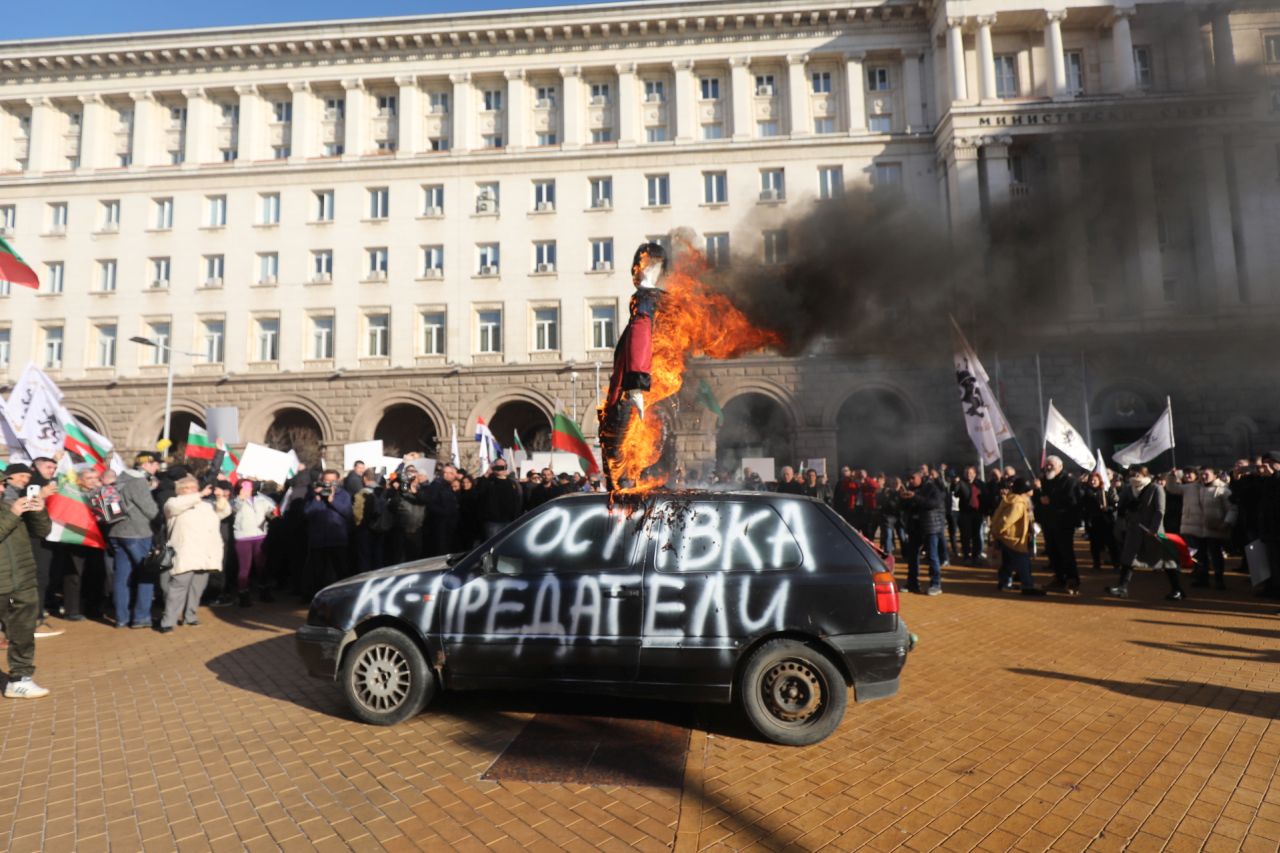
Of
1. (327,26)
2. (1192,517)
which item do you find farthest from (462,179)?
(1192,517)

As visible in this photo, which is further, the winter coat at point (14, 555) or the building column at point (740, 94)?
the building column at point (740, 94)

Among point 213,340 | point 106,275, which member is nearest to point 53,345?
point 106,275

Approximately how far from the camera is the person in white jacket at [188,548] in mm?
8266

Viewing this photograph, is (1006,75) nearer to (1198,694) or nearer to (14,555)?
(1198,694)

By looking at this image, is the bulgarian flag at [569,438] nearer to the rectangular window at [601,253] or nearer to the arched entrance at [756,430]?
the arched entrance at [756,430]

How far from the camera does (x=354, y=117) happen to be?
3062 cm

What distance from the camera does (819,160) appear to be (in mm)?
29031

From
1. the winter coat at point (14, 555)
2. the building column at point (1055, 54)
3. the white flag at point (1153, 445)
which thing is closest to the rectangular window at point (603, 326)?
the white flag at point (1153, 445)

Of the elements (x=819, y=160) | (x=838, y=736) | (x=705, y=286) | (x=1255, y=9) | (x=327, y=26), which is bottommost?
(x=838, y=736)

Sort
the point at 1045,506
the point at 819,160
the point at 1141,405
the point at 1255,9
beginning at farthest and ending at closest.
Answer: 1. the point at 819,160
2. the point at 1141,405
3. the point at 1255,9
4. the point at 1045,506

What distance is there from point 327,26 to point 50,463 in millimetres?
29209

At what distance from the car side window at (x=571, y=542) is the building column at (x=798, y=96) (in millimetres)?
28626

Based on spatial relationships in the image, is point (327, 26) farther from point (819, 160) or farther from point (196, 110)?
point (819, 160)

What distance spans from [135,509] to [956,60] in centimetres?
3200
